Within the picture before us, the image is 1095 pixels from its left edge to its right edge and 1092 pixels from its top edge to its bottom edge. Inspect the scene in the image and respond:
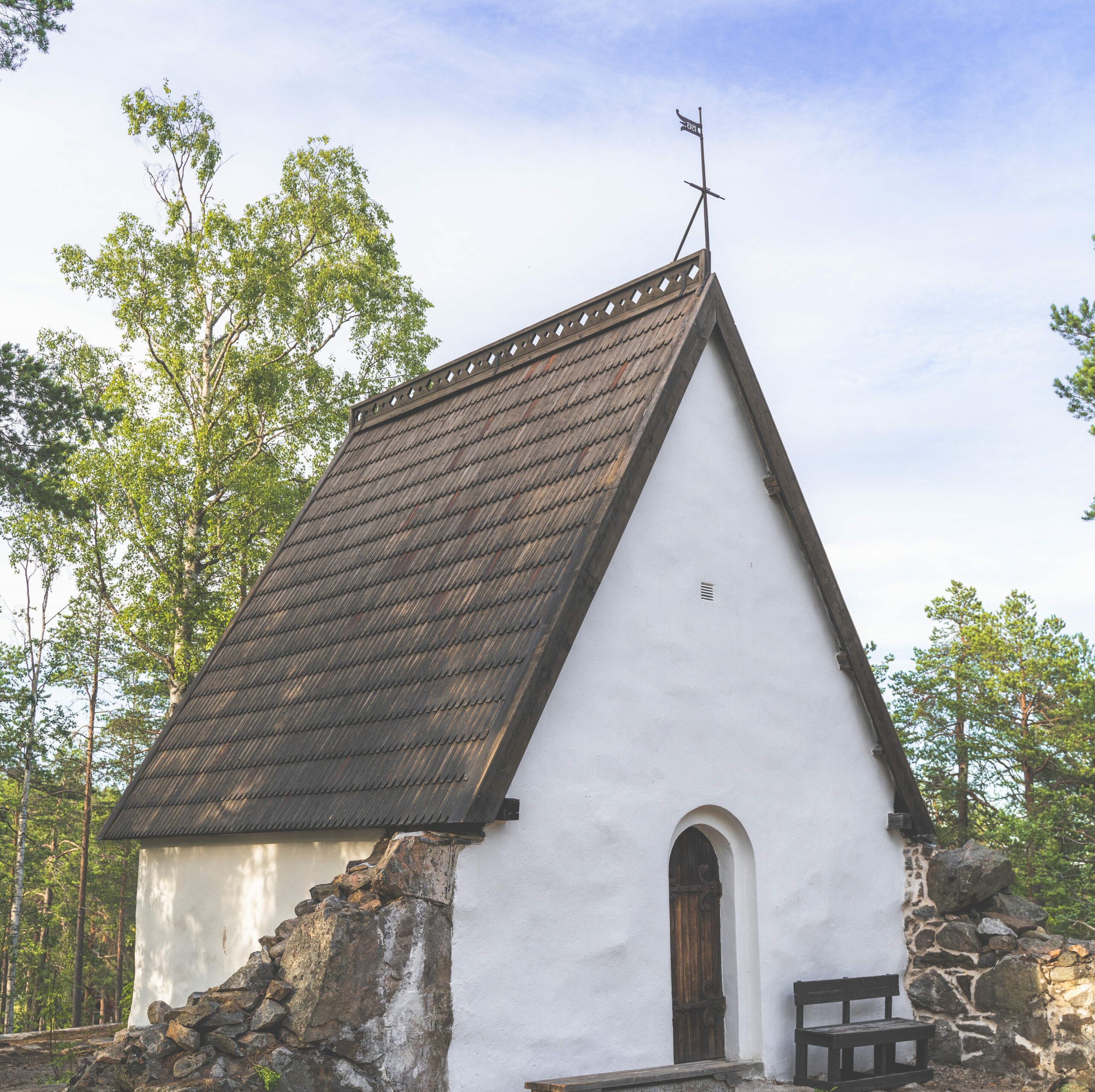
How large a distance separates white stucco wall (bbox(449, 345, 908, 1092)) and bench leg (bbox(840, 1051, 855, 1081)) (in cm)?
24

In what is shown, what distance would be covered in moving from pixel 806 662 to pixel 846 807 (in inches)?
53.3

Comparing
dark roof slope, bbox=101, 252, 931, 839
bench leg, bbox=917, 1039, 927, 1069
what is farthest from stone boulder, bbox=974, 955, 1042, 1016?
dark roof slope, bbox=101, 252, 931, 839

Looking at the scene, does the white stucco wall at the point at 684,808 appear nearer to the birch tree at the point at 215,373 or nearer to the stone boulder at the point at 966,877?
the stone boulder at the point at 966,877

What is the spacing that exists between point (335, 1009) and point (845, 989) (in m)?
4.75

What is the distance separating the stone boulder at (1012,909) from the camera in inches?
408

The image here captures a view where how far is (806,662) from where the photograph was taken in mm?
10133

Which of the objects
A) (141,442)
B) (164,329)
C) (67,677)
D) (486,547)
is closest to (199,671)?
(486,547)

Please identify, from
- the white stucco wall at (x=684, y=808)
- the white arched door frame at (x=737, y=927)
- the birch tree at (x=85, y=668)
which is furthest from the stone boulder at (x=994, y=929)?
the birch tree at (x=85, y=668)

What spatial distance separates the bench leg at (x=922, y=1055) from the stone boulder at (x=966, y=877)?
133 centimetres

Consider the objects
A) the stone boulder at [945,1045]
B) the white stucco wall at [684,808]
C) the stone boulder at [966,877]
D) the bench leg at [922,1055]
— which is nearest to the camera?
the white stucco wall at [684,808]

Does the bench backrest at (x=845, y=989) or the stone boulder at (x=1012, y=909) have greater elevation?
the stone boulder at (x=1012, y=909)

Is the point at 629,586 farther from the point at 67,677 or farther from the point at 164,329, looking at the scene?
the point at 67,677

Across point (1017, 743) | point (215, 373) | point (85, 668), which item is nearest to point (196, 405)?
point (215, 373)

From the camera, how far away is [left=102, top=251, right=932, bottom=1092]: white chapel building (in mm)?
7645
